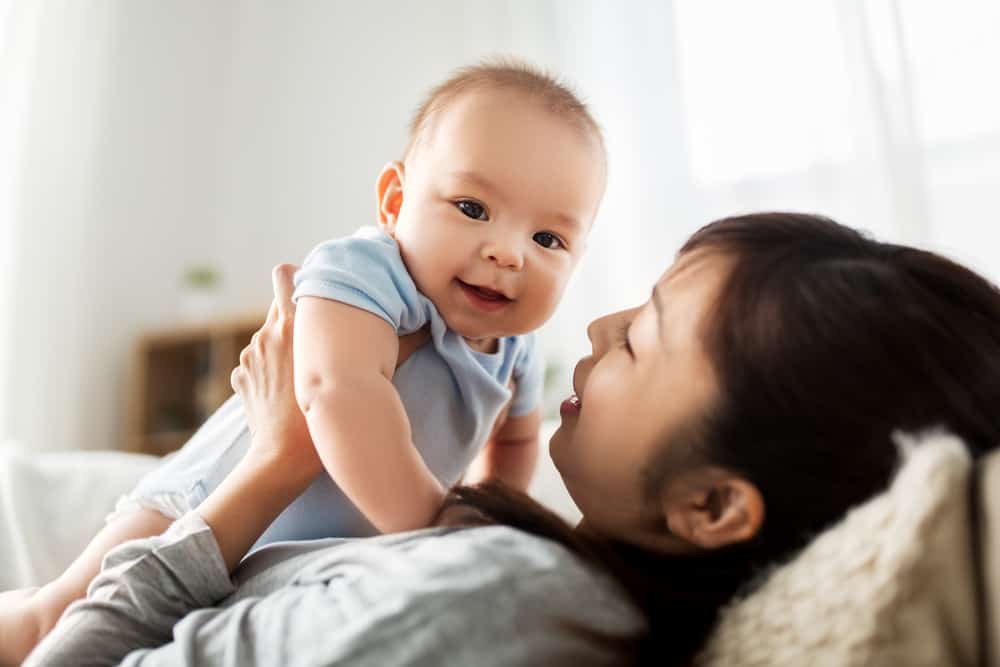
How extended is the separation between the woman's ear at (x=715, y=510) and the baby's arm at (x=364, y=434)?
24cm

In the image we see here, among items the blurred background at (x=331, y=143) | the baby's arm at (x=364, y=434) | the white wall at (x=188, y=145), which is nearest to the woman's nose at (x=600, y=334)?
the baby's arm at (x=364, y=434)

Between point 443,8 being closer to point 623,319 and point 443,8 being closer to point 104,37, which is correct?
point 104,37

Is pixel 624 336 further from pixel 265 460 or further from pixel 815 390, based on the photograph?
pixel 265 460

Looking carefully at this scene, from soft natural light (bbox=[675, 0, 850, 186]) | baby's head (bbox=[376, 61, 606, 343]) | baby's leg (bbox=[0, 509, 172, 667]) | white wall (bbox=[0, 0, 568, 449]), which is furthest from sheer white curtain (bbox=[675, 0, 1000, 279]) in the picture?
baby's leg (bbox=[0, 509, 172, 667])

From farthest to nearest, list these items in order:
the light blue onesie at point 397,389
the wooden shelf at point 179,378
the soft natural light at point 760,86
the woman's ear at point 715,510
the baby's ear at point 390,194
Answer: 1. the wooden shelf at point 179,378
2. the soft natural light at point 760,86
3. the baby's ear at point 390,194
4. the light blue onesie at point 397,389
5. the woman's ear at point 715,510

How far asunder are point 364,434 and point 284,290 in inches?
14.5

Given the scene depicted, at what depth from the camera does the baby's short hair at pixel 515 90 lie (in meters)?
0.92

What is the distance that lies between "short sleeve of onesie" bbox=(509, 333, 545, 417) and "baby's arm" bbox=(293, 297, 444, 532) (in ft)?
1.21

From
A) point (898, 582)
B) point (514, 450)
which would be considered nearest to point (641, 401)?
point (898, 582)

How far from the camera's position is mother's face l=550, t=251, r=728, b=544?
0.65 m

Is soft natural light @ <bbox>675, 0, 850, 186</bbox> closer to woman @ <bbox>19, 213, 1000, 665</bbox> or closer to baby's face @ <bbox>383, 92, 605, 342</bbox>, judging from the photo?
baby's face @ <bbox>383, 92, 605, 342</bbox>

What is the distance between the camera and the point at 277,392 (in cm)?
93

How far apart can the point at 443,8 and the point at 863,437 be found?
3.43 m

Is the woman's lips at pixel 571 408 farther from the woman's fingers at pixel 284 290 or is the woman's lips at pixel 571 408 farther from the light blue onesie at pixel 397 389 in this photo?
the woman's fingers at pixel 284 290
